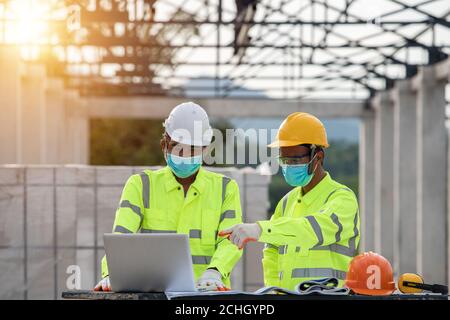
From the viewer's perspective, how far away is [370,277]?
5352 millimetres

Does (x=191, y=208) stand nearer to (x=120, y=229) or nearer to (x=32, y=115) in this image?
(x=120, y=229)

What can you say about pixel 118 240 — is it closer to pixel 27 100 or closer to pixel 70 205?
pixel 70 205

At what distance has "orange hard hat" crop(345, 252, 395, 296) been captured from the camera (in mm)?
5332

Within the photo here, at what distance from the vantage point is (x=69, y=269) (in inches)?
403

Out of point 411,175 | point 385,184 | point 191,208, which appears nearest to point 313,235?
point 191,208

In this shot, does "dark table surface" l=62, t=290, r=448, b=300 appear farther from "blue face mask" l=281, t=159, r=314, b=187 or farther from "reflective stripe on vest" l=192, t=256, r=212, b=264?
"blue face mask" l=281, t=159, r=314, b=187

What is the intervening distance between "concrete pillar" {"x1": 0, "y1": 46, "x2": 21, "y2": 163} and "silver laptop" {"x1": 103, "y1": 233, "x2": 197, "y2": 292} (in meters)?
13.6

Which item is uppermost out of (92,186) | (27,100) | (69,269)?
(27,100)

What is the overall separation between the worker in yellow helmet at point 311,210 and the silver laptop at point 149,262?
87 cm

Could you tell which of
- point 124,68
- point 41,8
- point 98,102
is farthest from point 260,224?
point 98,102

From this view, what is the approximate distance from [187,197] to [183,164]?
0.62 feet
